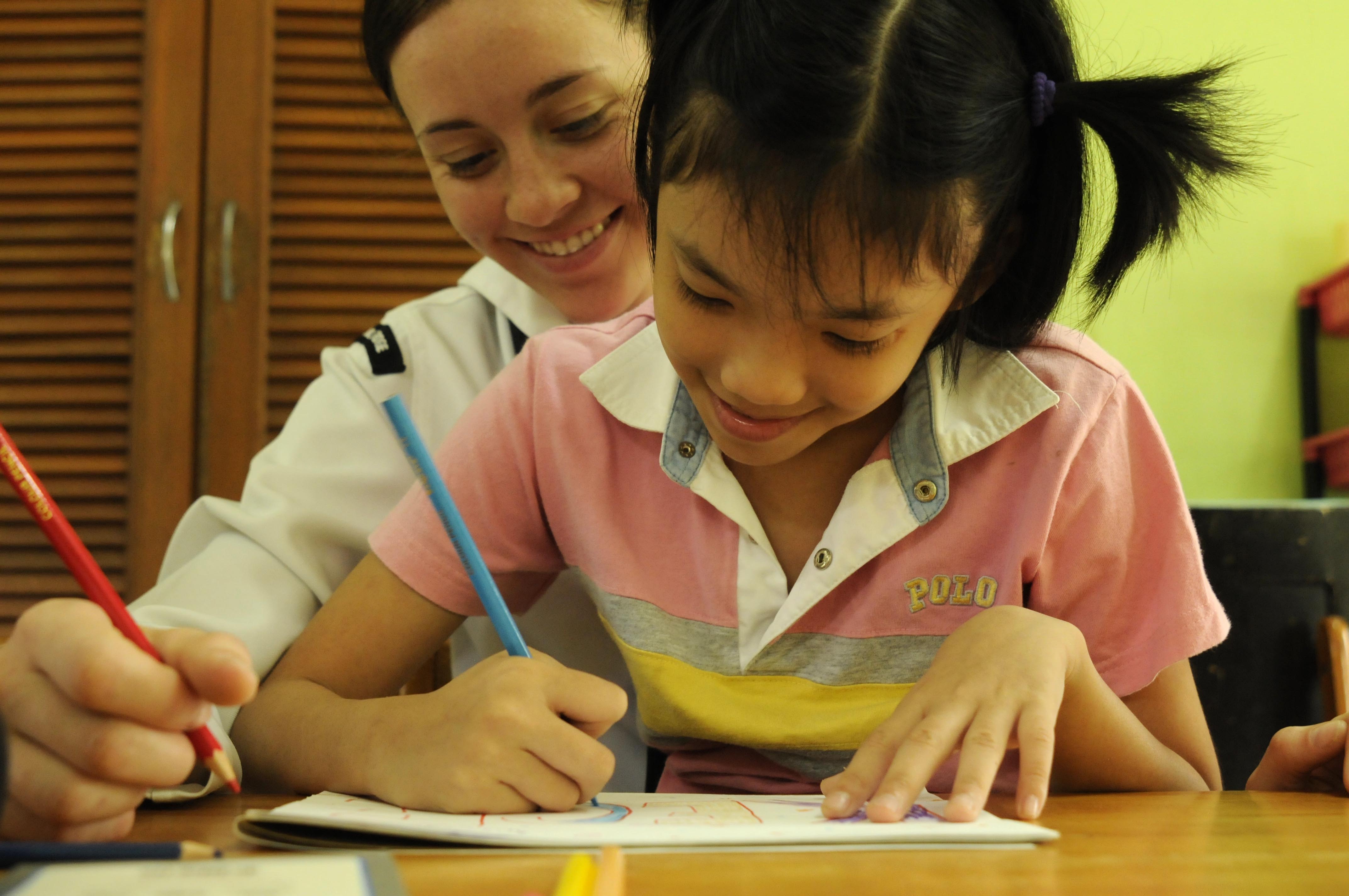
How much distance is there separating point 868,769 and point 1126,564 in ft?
1.02

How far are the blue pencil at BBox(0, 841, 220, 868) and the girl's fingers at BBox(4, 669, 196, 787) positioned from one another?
76 millimetres

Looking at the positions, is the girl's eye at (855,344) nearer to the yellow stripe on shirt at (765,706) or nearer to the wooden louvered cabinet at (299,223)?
the yellow stripe on shirt at (765,706)

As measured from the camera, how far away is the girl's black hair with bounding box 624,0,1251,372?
651 millimetres

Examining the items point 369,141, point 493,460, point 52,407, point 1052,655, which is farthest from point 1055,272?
point 52,407

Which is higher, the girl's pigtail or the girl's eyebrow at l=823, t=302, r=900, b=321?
the girl's pigtail

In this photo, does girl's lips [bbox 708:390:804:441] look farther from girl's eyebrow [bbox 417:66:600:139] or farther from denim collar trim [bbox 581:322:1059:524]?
girl's eyebrow [bbox 417:66:600:139]

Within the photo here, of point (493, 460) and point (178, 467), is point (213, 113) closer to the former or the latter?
point (178, 467)

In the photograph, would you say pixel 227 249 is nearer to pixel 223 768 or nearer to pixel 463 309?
pixel 463 309

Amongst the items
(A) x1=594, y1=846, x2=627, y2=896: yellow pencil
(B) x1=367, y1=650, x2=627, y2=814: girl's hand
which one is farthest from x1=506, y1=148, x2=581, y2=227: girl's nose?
(A) x1=594, y1=846, x2=627, y2=896: yellow pencil

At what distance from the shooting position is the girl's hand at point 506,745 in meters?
0.56

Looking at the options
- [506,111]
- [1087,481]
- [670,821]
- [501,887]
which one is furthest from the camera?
[506,111]

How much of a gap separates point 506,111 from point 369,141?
1071mm

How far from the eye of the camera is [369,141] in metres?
1.98

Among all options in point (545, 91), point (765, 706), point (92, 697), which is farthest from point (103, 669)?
point (545, 91)
